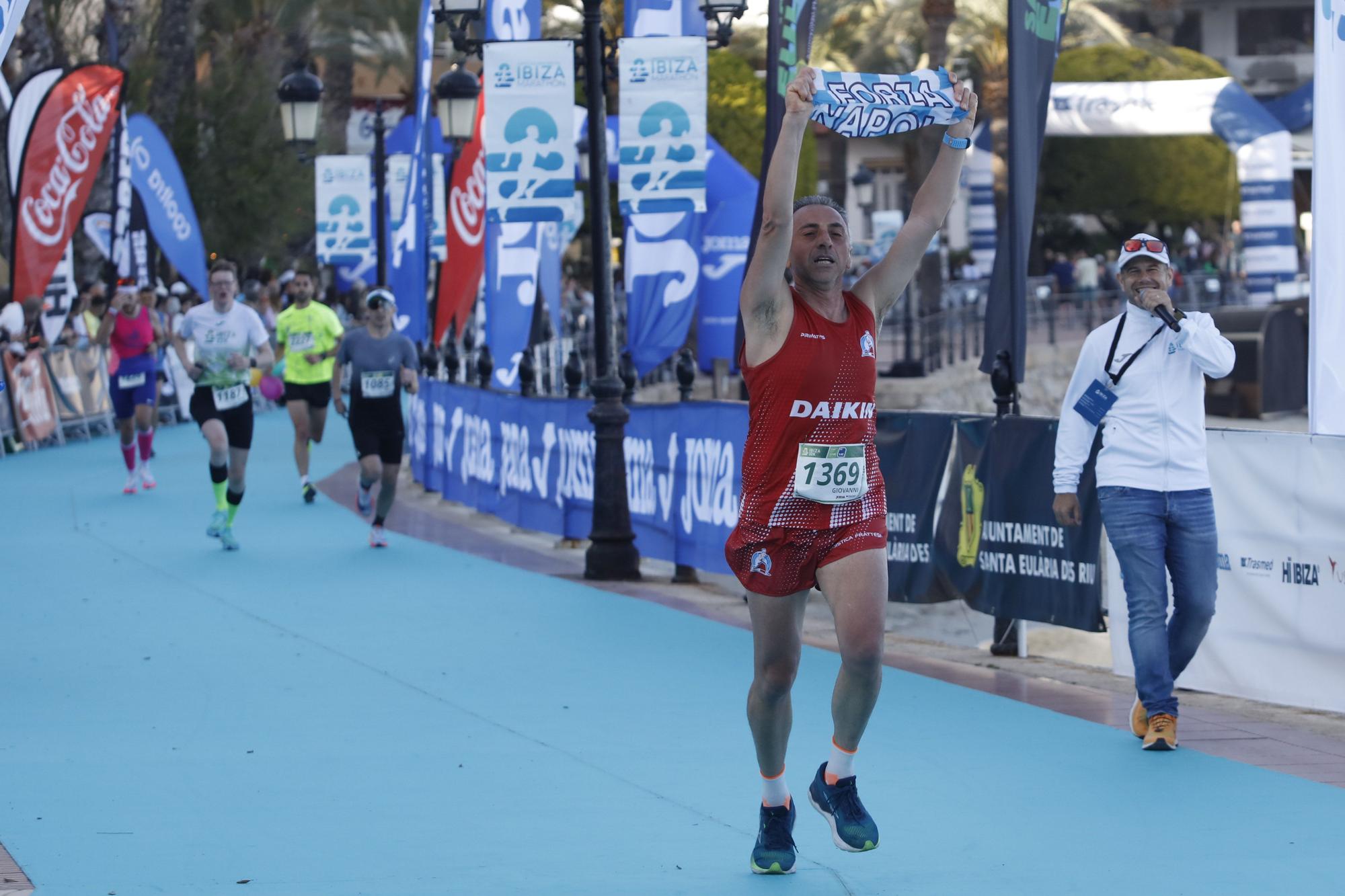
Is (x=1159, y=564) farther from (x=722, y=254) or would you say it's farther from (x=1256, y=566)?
(x=722, y=254)

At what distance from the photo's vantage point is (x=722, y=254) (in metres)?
20.7

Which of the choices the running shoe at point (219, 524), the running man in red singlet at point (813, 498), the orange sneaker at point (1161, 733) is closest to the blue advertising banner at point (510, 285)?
the running shoe at point (219, 524)

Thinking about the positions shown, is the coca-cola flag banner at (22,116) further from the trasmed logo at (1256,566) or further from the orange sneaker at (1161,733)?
the orange sneaker at (1161,733)

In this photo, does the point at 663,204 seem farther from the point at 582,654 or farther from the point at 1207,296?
the point at 1207,296

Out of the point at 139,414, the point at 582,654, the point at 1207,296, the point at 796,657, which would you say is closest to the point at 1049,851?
the point at 796,657

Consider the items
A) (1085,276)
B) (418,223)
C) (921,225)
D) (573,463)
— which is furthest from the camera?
(1085,276)

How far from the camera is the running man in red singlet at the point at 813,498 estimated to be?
17.0 ft

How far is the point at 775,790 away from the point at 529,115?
31.0 ft

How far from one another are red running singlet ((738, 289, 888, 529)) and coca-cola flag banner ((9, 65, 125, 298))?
16.3 meters

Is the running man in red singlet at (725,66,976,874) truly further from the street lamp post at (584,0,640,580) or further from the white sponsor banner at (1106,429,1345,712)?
the street lamp post at (584,0,640,580)

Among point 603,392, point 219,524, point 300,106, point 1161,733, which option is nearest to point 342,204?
point 300,106

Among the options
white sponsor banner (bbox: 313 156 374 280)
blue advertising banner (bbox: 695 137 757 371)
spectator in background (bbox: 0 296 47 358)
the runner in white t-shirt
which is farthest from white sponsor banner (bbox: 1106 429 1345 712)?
white sponsor banner (bbox: 313 156 374 280)

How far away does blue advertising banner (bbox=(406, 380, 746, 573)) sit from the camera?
1205 cm

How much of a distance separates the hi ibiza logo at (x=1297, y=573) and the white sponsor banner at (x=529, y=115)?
7.47 meters
